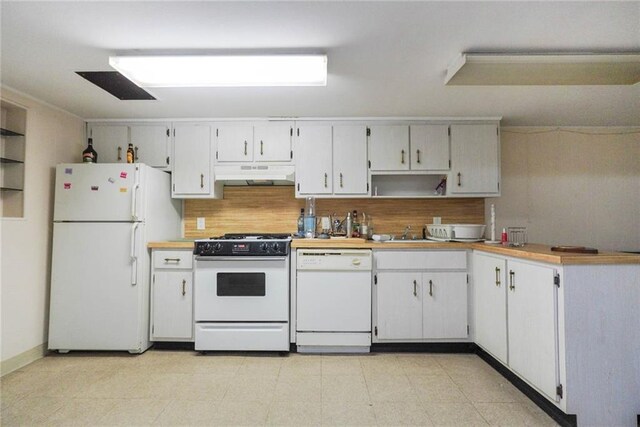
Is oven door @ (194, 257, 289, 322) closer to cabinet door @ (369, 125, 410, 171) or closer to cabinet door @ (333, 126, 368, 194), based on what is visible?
cabinet door @ (333, 126, 368, 194)

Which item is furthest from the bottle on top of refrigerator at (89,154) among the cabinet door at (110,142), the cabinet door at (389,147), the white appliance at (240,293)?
the cabinet door at (389,147)

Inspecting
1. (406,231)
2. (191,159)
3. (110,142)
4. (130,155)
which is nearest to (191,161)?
(191,159)

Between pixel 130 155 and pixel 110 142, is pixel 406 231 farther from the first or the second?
pixel 110 142

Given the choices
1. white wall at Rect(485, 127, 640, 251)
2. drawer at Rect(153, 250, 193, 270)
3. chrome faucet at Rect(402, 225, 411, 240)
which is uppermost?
white wall at Rect(485, 127, 640, 251)

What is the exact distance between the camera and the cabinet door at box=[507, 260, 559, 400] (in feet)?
6.13

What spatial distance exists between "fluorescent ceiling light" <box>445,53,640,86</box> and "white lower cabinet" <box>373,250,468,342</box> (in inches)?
57.6

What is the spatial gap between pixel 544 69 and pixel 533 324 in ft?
5.42

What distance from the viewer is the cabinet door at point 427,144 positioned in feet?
11.0

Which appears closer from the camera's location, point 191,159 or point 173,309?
point 173,309

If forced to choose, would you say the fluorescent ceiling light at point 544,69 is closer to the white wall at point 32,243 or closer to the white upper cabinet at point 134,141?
the white upper cabinet at point 134,141

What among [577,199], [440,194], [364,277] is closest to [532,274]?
[364,277]

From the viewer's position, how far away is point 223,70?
7.11 ft

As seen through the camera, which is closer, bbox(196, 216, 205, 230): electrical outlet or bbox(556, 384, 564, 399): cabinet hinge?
bbox(556, 384, 564, 399): cabinet hinge

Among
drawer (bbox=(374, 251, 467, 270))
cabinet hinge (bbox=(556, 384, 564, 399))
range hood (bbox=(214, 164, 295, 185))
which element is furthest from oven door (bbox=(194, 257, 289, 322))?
cabinet hinge (bbox=(556, 384, 564, 399))
